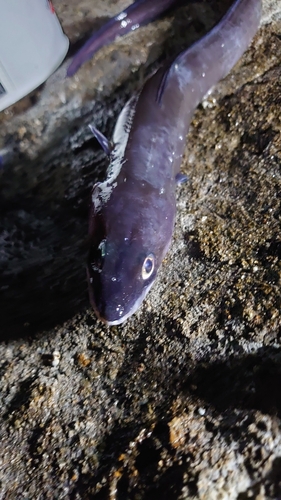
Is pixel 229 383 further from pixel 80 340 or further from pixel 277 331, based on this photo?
pixel 80 340

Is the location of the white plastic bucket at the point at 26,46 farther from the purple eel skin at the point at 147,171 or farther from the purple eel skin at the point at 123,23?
the purple eel skin at the point at 147,171

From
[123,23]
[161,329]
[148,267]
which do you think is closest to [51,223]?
[148,267]

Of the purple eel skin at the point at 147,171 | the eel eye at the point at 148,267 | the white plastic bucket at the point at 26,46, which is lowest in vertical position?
the eel eye at the point at 148,267

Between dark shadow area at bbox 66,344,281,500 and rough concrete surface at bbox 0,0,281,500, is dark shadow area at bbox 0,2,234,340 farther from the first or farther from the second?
dark shadow area at bbox 66,344,281,500

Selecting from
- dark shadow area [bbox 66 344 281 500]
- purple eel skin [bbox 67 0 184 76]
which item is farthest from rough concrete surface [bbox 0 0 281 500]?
purple eel skin [bbox 67 0 184 76]

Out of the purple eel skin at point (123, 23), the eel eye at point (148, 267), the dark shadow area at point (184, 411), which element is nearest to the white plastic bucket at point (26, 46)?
the purple eel skin at point (123, 23)

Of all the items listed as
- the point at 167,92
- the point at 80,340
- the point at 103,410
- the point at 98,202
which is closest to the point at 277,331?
the point at 103,410
